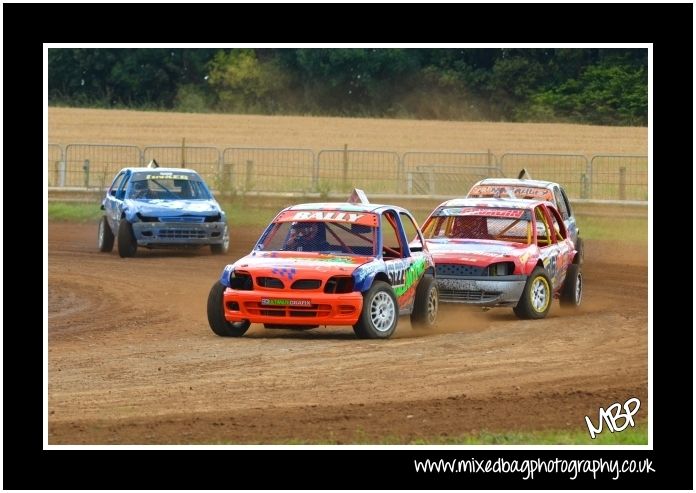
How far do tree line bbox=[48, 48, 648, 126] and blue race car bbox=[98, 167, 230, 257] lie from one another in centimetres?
2412

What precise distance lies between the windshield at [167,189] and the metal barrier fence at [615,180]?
43.1ft

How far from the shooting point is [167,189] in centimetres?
2720

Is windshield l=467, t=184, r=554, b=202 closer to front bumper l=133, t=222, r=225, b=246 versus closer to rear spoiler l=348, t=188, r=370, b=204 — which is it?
front bumper l=133, t=222, r=225, b=246

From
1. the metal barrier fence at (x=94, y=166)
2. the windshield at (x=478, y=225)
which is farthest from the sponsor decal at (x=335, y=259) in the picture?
the metal barrier fence at (x=94, y=166)

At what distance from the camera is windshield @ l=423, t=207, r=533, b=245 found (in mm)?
19438

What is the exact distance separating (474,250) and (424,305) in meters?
1.62

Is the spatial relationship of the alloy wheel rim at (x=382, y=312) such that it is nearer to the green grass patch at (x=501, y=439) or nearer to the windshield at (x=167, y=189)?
the green grass patch at (x=501, y=439)

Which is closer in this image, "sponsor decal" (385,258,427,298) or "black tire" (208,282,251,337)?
"black tire" (208,282,251,337)

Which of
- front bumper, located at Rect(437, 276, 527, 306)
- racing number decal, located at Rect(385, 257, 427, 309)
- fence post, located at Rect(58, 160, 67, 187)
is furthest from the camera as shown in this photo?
fence post, located at Rect(58, 160, 67, 187)

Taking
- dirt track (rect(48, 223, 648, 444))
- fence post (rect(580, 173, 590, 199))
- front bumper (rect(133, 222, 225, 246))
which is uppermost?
fence post (rect(580, 173, 590, 199))

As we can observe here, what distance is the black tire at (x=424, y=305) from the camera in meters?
17.1

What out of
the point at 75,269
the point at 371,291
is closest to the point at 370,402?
the point at 371,291

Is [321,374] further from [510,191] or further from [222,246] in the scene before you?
[222,246]

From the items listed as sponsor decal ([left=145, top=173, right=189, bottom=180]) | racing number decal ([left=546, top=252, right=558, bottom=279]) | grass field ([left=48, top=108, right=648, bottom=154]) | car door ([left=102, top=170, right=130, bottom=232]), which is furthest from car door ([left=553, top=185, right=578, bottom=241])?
grass field ([left=48, top=108, right=648, bottom=154])
